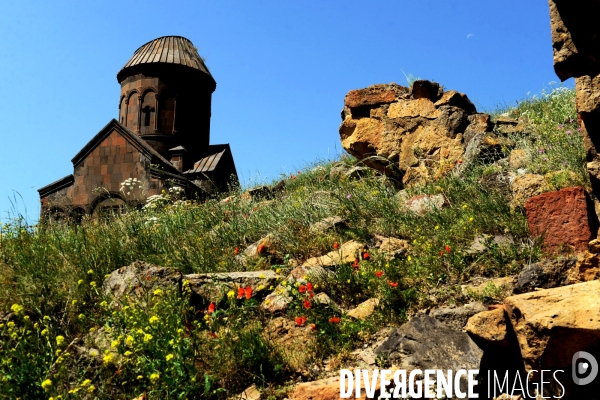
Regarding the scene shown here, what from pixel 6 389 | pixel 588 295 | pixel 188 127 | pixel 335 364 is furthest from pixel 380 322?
pixel 188 127

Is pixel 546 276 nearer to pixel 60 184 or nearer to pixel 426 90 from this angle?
pixel 426 90

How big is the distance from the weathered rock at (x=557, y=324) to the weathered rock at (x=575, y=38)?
3.88 feet

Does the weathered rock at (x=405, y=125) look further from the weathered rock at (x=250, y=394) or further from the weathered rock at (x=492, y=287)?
the weathered rock at (x=250, y=394)

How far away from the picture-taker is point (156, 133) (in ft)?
73.5

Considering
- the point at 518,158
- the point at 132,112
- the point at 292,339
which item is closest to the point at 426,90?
the point at 518,158

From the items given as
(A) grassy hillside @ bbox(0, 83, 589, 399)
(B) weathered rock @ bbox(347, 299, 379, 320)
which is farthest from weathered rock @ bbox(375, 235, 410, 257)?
(B) weathered rock @ bbox(347, 299, 379, 320)

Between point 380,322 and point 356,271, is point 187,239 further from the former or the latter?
point 380,322

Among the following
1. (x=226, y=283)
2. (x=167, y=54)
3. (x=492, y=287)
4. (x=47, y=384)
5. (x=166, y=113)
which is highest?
(x=167, y=54)

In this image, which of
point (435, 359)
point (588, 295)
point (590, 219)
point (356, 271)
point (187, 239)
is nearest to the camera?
point (588, 295)

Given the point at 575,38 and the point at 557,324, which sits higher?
the point at 575,38

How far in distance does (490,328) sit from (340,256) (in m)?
1.91

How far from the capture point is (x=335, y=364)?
133 inches

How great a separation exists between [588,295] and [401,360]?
43.5 inches

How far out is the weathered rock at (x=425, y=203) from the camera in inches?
226
